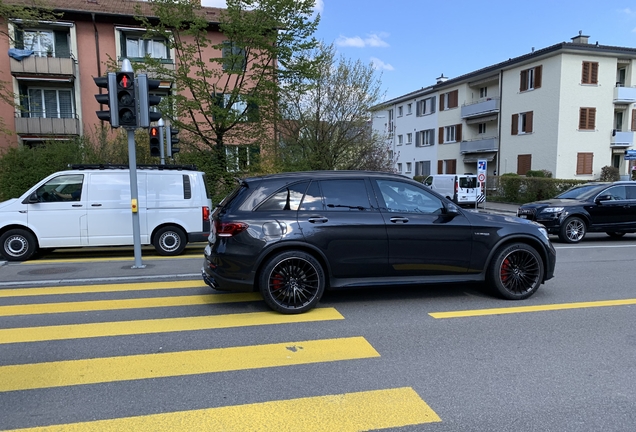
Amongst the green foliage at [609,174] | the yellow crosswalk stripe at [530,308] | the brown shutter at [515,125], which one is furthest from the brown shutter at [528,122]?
the yellow crosswalk stripe at [530,308]

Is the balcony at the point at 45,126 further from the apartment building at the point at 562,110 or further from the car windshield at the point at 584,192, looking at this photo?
the car windshield at the point at 584,192

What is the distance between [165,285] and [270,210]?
281 cm

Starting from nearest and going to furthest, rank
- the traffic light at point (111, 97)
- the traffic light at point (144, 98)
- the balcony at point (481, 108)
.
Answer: the traffic light at point (111, 97) → the traffic light at point (144, 98) → the balcony at point (481, 108)

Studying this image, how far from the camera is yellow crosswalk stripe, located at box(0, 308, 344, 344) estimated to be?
15.4ft

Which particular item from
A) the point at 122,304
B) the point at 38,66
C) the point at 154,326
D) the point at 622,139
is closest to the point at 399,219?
the point at 154,326

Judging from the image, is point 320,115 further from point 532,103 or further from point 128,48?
point 532,103

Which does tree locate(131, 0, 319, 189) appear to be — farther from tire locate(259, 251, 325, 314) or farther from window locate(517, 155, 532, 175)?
window locate(517, 155, 532, 175)

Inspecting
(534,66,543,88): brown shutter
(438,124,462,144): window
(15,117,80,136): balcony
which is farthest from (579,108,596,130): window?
(15,117,80,136): balcony

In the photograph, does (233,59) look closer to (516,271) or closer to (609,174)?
(516,271)

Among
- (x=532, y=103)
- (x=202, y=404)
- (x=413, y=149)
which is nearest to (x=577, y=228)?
(x=202, y=404)

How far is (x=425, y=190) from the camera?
589 centimetres

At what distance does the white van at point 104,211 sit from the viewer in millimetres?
9203

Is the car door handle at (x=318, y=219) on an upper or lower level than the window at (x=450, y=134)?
lower

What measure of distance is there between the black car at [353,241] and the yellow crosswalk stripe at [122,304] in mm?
602
